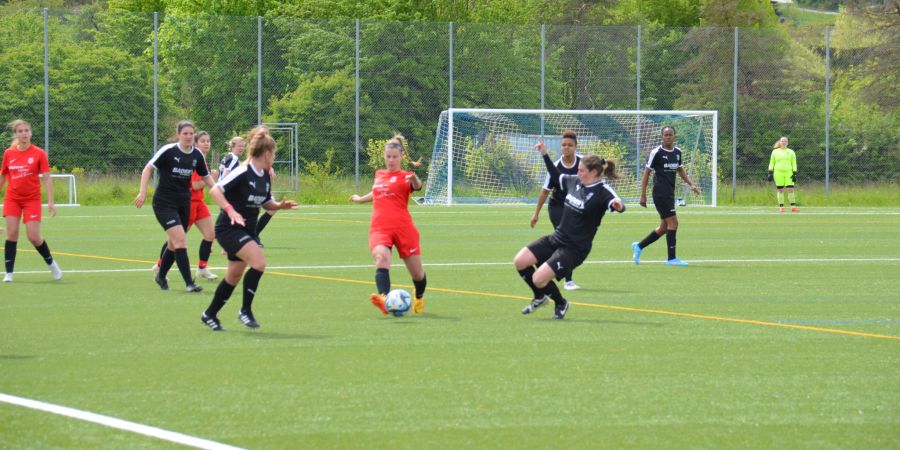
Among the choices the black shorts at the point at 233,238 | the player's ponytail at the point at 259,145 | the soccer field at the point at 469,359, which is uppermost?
the player's ponytail at the point at 259,145

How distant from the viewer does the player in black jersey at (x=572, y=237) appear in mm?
11164

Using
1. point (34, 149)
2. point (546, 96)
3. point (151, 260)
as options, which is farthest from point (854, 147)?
point (34, 149)

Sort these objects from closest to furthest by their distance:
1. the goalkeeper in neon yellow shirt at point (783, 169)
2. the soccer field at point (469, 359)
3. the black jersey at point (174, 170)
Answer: the soccer field at point (469, 359) < the black jersey at point (174, 170) < the goalkeeper in neon yellow shirt at point (783, 169)

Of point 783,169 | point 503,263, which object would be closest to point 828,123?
point 783,169

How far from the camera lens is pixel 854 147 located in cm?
4075

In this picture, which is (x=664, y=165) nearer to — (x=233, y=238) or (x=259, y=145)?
(x=259, y=145)

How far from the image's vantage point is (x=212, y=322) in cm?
1041

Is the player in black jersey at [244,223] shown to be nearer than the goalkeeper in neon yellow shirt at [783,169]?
Yes

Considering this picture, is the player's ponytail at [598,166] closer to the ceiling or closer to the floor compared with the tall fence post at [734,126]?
closer to the floor

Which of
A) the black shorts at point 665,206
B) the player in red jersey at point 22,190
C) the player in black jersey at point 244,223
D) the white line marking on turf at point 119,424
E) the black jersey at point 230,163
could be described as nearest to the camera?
the white line marking on turf at point 119,424

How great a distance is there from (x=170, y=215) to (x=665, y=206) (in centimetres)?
721

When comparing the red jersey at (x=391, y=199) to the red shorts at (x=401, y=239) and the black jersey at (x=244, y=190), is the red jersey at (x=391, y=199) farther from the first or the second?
the black jersey at (x=244, y=190)

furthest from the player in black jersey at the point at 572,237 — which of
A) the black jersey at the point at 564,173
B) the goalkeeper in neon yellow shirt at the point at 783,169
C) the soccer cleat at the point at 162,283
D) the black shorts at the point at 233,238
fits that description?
the goalkeeper in neon yellow shirt at the point at 783,169

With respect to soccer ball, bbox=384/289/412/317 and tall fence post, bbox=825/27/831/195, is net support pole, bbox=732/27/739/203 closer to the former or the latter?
tall fence post, bbox=825/27/831/195
